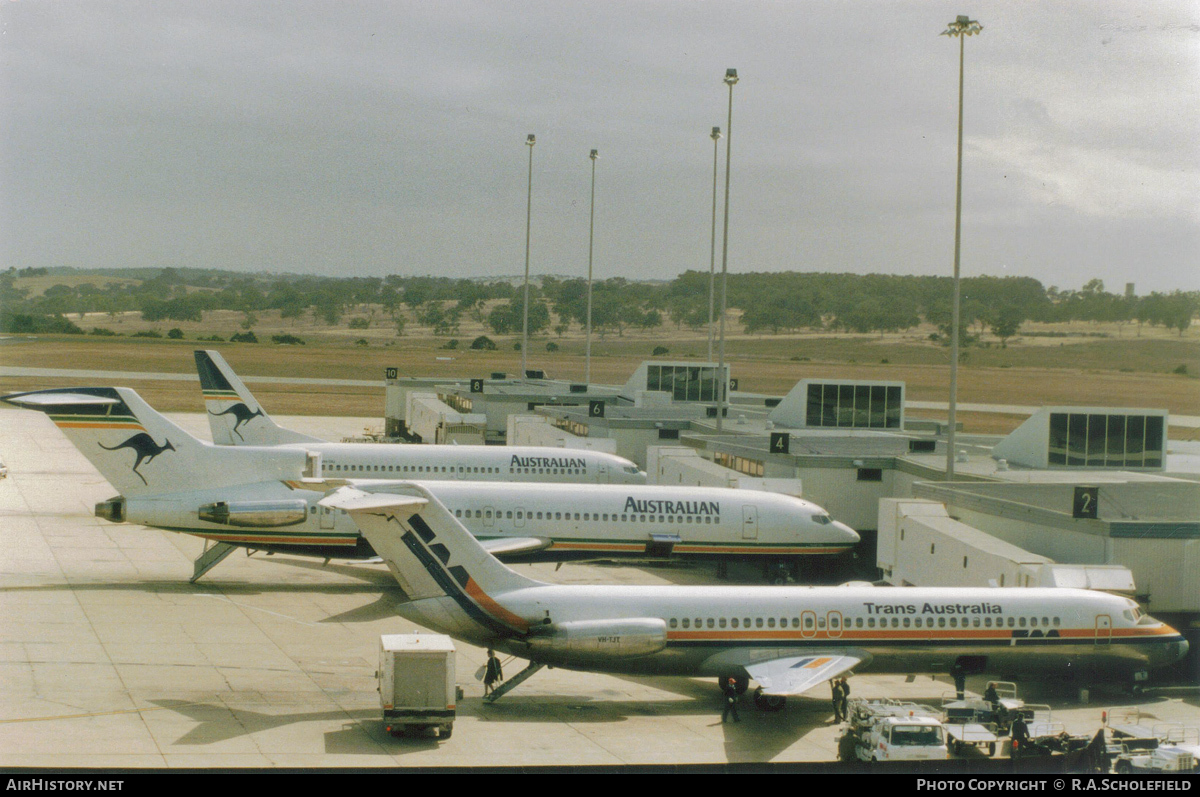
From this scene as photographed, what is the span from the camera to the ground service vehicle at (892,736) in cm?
2306

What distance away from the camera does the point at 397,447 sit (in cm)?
5031

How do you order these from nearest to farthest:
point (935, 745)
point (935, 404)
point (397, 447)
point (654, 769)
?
point (654, 769) < point (935, 745) < point (397, 447) < point (935, 404)

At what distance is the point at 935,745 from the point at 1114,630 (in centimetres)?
933

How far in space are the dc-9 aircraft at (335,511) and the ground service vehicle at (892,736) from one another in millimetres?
16239

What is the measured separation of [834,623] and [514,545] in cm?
1336

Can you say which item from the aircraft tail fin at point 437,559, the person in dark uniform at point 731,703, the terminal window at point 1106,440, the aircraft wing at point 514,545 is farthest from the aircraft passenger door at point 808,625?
the terminal window at point 1106,440

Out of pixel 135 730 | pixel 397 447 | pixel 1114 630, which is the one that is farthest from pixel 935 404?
pixel 135 730

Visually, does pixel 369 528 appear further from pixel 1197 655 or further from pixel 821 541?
pixel 1197 655

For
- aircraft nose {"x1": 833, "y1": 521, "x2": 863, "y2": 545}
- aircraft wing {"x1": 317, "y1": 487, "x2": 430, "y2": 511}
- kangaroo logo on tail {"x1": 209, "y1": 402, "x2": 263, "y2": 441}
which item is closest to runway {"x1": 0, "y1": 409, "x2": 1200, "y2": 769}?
aircraft wing {"x1": 317, "y1": 487, "x2": 430, "y2": 511}

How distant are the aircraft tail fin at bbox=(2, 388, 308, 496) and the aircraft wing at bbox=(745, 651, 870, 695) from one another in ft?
68.1

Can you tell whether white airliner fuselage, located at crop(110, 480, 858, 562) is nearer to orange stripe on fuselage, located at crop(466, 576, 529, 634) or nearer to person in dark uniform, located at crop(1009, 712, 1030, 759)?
orange stripe on fuselage, located at crop(466, 576, 529, 634)

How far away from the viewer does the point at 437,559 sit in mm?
26797

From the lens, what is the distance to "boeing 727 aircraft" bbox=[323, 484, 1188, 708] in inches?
1054

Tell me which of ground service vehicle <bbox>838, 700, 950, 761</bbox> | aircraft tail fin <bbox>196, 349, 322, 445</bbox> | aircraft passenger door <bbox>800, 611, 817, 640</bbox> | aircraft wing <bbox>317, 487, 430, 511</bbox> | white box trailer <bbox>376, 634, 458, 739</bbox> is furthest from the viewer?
aircraft tail fin <bbox>196, 349, 322, 445</bbox>
